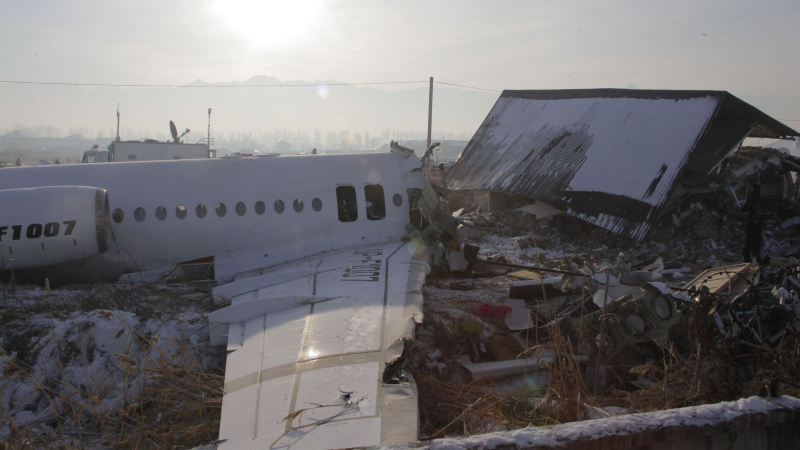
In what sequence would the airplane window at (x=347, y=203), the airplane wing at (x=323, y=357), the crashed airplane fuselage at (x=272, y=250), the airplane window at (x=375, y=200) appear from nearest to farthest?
the airplane wing at (x=323, y=357) < the crashed airplane fuselage at (x=272, y=250) < the airplane window at (x=347, y=203) < the airplane window at (x=375, y=200)

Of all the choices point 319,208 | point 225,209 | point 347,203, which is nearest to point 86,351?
point 225,209

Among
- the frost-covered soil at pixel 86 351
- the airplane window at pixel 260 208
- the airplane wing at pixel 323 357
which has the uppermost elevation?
the airplane window at pixel 260 208

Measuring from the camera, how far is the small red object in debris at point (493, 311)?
9.11 meters

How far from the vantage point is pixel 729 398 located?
13.8 ft

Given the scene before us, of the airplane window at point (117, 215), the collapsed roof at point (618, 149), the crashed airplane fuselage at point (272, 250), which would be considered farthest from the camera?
the collapsed roof at point (618, 149)

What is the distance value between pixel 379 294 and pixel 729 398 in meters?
4.73

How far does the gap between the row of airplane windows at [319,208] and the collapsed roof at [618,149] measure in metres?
8.47

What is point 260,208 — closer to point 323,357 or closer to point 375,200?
point 375,200

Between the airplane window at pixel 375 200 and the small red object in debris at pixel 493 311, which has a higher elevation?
the airplane window at pixel 375 200

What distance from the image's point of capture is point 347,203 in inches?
470

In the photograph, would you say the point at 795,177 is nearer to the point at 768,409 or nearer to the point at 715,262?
the point at 715,262

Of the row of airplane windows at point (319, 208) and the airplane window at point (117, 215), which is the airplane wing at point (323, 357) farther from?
the airplane window at point (117, 215)

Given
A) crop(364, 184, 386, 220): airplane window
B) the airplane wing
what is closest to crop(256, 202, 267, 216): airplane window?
crop(364, 184, 386, 220): airplane window

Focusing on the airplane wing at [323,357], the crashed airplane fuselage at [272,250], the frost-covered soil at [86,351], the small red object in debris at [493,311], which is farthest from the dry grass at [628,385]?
the frost-covered soil at [86,351]
